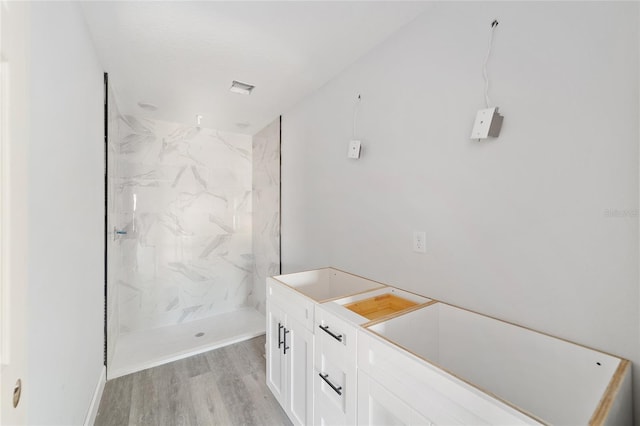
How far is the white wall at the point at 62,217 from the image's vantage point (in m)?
0.88

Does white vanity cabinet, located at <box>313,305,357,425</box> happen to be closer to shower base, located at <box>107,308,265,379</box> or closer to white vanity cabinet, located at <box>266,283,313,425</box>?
white vanity cabinet, located at <box>266,283,313,425</box>

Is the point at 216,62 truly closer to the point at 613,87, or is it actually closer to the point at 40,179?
the point at 40,179

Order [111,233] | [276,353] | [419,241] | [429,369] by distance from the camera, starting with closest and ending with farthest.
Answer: [429,369] → [419,241] → [276,353] → [111,233]

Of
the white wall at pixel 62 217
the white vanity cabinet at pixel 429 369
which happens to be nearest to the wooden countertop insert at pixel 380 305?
the white vanity cabinet at pixel 429 369

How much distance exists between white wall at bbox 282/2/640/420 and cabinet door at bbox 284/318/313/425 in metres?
0.58

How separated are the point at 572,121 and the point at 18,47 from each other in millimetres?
1589

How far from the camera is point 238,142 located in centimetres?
342

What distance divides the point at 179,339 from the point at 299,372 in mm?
1851

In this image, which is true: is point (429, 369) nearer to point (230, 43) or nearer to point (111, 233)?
point (230, 43)

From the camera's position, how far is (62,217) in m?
1.10

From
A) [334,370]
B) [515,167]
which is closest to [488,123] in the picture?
[515,167]

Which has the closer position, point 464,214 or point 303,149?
point 464,214

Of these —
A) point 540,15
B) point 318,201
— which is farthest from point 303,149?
point 540,15

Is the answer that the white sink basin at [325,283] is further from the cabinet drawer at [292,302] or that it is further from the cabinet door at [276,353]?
the cabinet door at [276,353]
